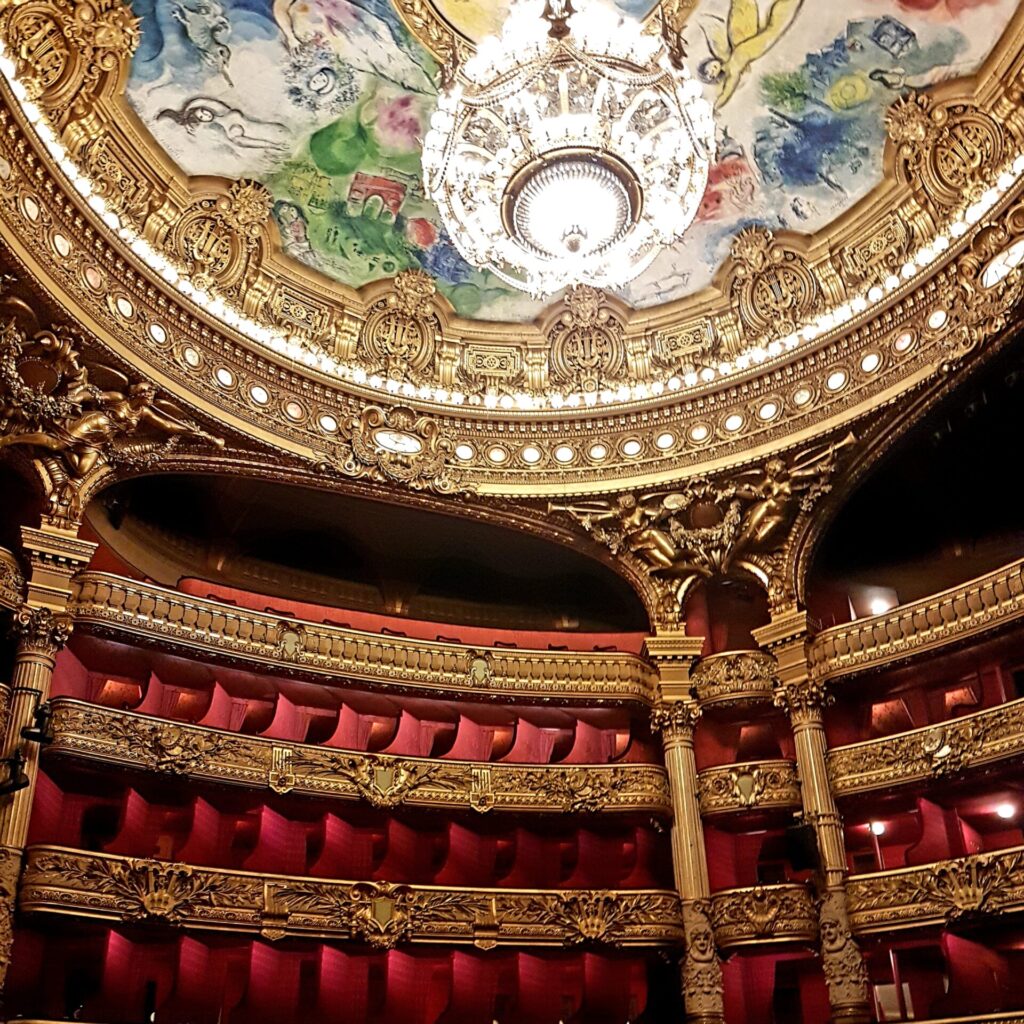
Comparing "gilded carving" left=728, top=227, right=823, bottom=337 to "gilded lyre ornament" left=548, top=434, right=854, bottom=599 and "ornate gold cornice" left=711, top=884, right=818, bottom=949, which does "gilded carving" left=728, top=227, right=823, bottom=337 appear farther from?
"ornate gold cornice" left=711, top=884, right=818, bottom=949

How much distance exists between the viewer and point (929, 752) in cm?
1328

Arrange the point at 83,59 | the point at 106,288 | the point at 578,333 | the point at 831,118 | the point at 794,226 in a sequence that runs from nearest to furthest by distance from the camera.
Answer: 1. the point at 83,59
2. the point at 106,288
3. the point at 831,118
4. the point at 794,226
5. the point at 578,333

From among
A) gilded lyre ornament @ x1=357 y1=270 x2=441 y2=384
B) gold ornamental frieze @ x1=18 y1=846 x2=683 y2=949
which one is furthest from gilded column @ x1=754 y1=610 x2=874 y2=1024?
gilded lyre ornament @ x1=357 y1=270 x2=441 y2=384

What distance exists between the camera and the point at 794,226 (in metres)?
Answer: 15.5

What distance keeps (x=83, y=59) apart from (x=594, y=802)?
37.4ft

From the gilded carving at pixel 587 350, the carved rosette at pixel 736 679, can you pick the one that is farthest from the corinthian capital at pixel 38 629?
the carved rosette at pixel 736 679

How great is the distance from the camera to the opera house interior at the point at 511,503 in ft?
39.1

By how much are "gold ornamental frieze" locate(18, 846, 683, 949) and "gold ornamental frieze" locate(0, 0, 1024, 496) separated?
580cm

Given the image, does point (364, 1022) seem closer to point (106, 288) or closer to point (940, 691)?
point (940, 691)

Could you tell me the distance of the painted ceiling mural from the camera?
13.1 metres

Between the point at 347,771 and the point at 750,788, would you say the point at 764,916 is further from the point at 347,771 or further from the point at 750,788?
the point at 347,771

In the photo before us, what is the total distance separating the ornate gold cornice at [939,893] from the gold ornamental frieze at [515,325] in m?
5.85

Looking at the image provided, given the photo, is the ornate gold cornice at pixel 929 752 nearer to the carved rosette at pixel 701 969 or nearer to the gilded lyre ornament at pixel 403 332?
the carved rosette at pixel 701 969

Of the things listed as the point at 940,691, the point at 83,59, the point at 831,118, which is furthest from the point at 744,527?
A: the point at 83,59
